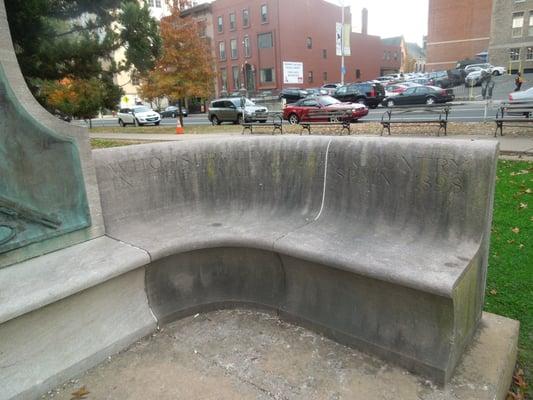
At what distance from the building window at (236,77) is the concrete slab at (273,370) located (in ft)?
187

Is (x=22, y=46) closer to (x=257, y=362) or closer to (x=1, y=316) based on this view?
(x=1, y=316)

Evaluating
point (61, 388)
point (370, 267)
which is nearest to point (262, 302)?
point (370, 267)

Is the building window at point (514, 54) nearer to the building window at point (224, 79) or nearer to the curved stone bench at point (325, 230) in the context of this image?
the building window at point (224, 79)

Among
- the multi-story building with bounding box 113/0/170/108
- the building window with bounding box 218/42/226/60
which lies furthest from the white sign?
the multi-story building with bounding box 113/0/170/108

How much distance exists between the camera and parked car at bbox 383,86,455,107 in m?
26.8

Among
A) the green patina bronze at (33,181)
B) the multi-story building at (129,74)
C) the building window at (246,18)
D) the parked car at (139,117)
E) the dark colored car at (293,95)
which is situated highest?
the building window at (246,18)

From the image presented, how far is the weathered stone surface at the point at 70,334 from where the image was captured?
2445mm

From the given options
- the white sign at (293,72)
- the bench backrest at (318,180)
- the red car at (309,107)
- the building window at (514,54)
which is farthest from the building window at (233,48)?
the bench backrest at (318,180)

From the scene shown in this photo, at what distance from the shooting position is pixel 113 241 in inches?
129

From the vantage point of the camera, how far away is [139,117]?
3234cm

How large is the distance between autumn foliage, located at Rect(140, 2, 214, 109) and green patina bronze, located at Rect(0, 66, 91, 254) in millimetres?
23001

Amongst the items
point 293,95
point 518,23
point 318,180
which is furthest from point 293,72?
point 318,180

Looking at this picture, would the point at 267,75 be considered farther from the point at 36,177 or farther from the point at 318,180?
the point at 36,177

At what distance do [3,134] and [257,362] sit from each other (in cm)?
227
